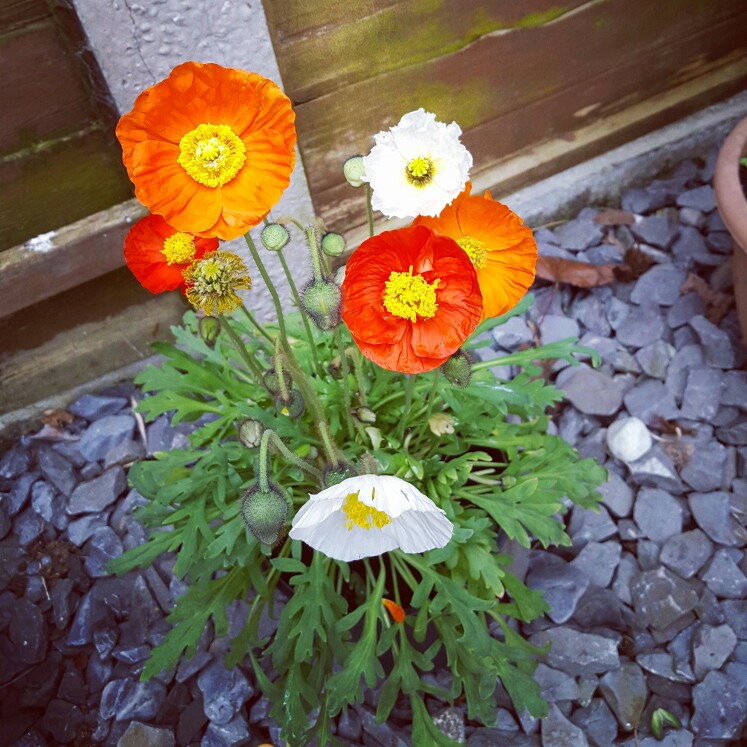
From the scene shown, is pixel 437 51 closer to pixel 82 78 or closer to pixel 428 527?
pixel 82 78

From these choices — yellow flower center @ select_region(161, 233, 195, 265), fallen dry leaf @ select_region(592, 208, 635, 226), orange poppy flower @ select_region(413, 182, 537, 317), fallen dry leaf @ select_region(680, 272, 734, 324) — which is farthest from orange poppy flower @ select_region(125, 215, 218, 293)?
fallen dry leaf @ select_region(592, 208, 635, 226)

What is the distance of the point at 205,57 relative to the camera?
5.21 feet

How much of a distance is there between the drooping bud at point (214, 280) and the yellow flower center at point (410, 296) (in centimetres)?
20

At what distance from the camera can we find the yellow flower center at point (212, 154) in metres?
0.92

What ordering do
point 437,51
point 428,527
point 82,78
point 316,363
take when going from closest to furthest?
point 428,527 → point 316,363 → point 82,78 → point 437,51

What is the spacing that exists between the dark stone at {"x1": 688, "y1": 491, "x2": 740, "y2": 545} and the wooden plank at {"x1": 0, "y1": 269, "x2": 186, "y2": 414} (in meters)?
1.49

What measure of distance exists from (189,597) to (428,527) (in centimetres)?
62

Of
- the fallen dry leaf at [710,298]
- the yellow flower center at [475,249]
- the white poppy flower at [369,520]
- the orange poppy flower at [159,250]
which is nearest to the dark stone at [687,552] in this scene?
the fallen dry leaf at [710,298]

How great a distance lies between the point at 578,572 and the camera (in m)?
1.80

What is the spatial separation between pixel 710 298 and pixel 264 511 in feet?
5.61

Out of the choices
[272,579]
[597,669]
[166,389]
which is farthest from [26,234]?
[597,669]

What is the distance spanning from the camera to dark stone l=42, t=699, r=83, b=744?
1658 mm

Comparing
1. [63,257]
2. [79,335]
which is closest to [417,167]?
[63,257]

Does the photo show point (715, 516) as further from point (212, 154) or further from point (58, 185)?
point (58, 185)
